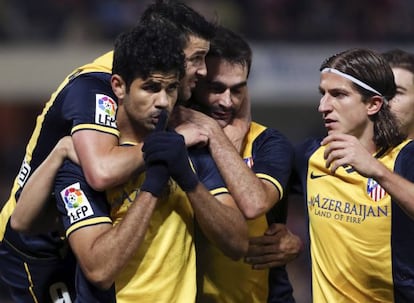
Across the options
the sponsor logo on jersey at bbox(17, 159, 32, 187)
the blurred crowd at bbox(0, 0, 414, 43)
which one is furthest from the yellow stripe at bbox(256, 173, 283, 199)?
the blurred crowd at bbox(0, 0, 414, 43)

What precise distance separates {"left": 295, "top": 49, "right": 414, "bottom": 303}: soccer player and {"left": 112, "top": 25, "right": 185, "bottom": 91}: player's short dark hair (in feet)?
2.98

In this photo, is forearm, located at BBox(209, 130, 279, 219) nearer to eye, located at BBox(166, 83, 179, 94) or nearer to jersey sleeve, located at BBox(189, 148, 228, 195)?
jersey sleeve, located at BBox(189, 148, 228, 195)

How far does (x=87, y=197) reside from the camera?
198 inches

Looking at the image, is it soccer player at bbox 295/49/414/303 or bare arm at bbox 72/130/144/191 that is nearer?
bare arm at bbox 72/130/144/191

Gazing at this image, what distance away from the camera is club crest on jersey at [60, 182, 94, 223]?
4.96 m

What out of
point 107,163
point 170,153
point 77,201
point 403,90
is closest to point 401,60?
point 403,90

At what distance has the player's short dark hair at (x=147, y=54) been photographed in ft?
16.2

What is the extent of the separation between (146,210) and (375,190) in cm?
130

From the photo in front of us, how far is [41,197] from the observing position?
5.36m

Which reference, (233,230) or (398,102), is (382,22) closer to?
(398,102)

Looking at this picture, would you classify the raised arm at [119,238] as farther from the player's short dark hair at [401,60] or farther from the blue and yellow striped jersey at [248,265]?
the player's short dark hair at [401,60]

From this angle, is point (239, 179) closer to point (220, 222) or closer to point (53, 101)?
point (220, 222)

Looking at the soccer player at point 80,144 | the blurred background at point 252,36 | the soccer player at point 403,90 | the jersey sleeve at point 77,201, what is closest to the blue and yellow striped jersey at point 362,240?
the soccer player at point 403,90

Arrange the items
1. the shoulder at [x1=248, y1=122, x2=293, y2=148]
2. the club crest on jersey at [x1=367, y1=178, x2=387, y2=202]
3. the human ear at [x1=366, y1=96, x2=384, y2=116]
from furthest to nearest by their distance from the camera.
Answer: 1. the shoulder at [x1=248, y1=122, x2=293, y2=148]
2. the human ear at [x1=366, y1=96, x2=384, y2=116]
3. the club crest on jersey at [x1=367, y1=178, x2=387, y2=202]
